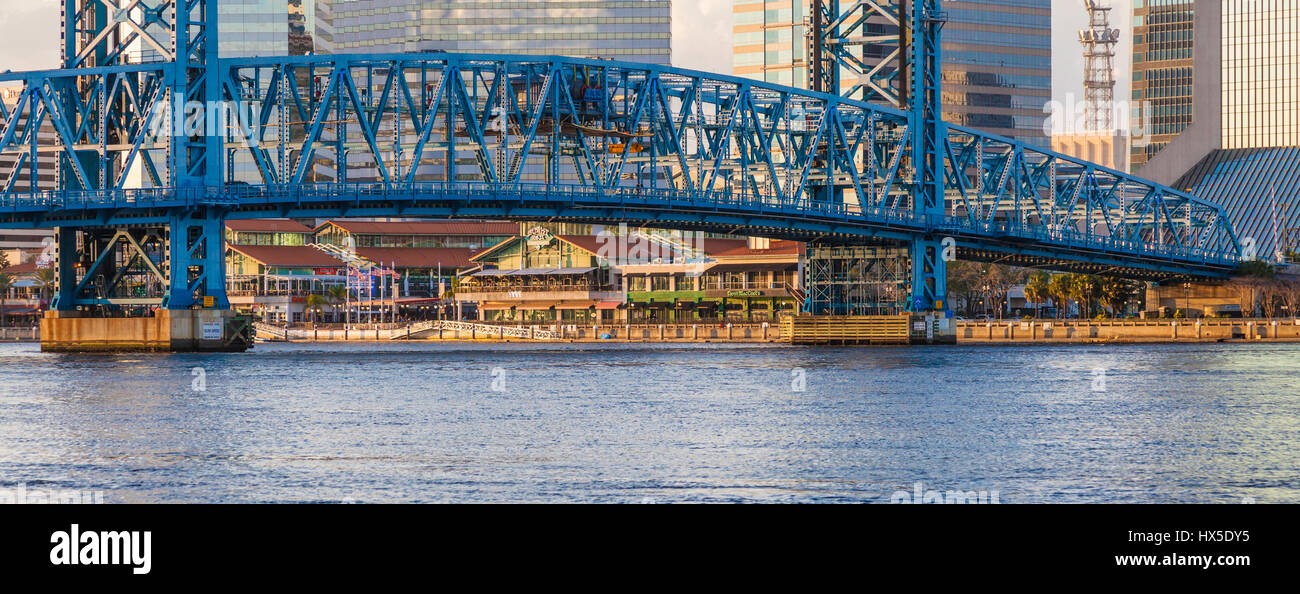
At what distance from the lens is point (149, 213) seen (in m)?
104

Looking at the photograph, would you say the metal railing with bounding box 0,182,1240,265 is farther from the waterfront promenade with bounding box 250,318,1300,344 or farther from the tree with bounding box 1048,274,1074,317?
the tree with bounding box 1048,274,1074,317

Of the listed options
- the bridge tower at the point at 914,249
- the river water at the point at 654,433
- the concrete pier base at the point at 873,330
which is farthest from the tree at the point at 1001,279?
the river water at the point at 654,433

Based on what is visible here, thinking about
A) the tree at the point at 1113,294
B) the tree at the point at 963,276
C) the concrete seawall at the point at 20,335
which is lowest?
the concrete seawall at the point at 20,335

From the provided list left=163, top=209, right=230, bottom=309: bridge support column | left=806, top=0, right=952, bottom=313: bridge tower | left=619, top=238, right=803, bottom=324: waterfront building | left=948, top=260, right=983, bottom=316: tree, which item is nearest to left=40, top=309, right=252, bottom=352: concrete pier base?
left=163, top=209, right=230, bottom=309: bridge support column

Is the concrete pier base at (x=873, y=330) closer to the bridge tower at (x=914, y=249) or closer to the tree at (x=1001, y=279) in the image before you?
the bridge tower at (x=914, y=249)

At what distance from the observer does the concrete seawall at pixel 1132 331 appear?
447 feet

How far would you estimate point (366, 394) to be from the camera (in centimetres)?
6800

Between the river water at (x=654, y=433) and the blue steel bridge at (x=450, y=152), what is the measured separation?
16081 mm

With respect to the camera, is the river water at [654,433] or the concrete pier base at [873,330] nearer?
the river water at [654,433]

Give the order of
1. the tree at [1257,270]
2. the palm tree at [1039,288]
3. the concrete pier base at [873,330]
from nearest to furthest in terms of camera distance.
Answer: the concrete pier base at [873,330]
the tree at [1257,270]
the palm tree at [1039,288]
